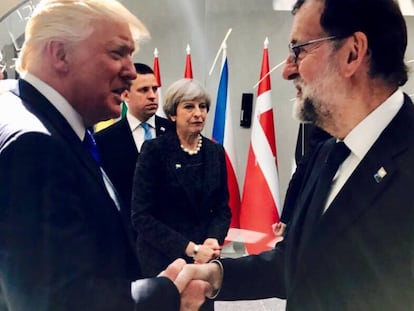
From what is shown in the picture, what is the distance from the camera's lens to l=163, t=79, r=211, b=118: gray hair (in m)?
2.55

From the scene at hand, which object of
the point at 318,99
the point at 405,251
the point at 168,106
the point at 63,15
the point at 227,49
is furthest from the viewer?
the point at 227,49

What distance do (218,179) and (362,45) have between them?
1.26m

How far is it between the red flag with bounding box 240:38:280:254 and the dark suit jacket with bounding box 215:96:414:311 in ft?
9.09

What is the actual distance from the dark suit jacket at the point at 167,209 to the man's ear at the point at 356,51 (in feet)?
3.89

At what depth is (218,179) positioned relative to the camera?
232 cm

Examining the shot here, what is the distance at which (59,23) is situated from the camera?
112 cm

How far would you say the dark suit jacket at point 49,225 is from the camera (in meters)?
0.90

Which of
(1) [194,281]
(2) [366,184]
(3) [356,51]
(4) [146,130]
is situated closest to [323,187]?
(2) [366,184]

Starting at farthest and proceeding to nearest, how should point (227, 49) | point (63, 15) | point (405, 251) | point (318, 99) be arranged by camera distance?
point (227, 49) → point (318, 99) → point (63, 15) → point (405, 251)

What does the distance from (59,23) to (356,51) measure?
2.13ft

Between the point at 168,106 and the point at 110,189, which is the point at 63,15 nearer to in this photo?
the point at 110,189

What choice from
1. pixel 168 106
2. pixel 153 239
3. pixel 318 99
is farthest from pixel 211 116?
pixel 318 99

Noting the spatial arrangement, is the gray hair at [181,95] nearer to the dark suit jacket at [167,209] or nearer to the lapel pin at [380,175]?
the dark suit jacket at [167,209]

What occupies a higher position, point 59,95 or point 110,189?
Answer: point 59,95
